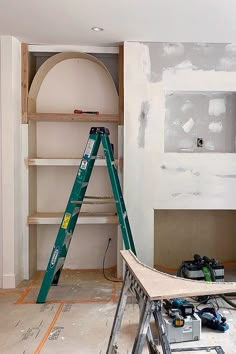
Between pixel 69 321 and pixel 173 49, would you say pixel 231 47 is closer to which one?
pixel 173 49

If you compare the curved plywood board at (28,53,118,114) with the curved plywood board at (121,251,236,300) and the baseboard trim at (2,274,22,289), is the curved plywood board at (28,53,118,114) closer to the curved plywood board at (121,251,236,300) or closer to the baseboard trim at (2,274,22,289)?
the baseboard trim at (2,274,22,289)

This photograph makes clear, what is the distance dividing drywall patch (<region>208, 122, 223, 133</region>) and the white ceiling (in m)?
0.91

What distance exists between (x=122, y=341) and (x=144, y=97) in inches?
95.3

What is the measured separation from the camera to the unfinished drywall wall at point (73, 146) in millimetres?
4117

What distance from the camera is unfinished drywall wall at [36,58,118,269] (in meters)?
4.12

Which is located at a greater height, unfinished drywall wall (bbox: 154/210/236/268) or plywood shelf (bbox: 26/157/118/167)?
plywood shelf (bbox: 26/157/118/167)

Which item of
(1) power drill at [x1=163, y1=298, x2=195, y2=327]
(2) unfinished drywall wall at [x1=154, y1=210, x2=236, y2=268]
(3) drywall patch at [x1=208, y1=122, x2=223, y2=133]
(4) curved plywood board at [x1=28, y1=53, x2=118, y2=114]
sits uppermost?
(4) curved plywood board at [x1=28, y1=53, x2=118, y2=114]

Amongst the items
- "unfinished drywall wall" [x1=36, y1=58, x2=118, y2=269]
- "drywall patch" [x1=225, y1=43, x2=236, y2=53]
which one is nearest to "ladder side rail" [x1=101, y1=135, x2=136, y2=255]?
"unfinished drywall wall" [x1=36, y1=58, x2=118, y2=269]

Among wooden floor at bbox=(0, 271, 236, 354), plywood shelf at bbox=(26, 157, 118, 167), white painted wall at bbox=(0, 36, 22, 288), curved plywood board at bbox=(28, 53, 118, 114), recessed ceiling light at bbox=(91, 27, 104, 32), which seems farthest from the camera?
curved plywood board at bbox=(28, 53, 118, 114)

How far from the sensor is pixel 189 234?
426cm

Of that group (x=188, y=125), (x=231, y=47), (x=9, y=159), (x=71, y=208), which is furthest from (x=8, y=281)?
(x=231, y=47)

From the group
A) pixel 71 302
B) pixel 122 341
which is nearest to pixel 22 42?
pixel 71 302

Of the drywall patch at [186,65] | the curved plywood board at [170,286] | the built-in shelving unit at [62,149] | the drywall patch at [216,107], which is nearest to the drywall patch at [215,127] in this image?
the drywall patch at [216,107]

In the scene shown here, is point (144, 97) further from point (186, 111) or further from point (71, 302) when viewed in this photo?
point (71, 302)
